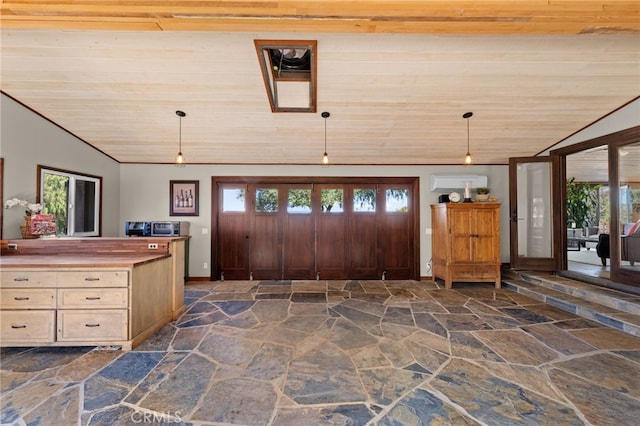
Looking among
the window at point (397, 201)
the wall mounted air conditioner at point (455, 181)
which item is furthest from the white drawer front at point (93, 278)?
the wall mounted air conditioner at point (455, 181)

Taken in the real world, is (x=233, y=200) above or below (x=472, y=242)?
above

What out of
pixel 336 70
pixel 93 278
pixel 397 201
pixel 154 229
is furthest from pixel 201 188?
pixel 397 201

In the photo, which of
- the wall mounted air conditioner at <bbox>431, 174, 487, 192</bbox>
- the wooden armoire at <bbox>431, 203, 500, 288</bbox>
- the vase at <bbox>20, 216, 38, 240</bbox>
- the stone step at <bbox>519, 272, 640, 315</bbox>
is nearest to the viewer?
the stone step at <bbox>519, 272, 640, 315</bbox>

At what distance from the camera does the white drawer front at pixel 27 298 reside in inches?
103

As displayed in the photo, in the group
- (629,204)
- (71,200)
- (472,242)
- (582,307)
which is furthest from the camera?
(472,242)

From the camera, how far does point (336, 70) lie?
3.00 meters

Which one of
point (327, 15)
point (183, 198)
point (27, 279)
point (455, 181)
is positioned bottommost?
point (27, 279)

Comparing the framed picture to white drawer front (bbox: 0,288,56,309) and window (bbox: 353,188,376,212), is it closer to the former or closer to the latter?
white drawer front (bbox: 0,288,56,309)

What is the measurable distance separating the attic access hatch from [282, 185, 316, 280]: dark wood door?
8.02 ft

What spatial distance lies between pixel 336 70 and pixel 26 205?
4.65 meters

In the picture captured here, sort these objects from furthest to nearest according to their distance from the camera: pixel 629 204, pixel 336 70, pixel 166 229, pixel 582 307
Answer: pixel 166 229 < pixel 629 204 < pixel 582 307 < pixel 336 70

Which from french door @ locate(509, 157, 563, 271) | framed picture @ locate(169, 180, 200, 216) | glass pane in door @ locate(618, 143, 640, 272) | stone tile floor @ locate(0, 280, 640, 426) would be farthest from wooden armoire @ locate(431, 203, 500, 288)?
framed picture @ locate(169, 180, 200, 216)

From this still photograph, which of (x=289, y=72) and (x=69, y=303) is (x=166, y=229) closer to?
(x=69, y=303)

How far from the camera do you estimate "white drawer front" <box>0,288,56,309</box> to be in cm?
262
